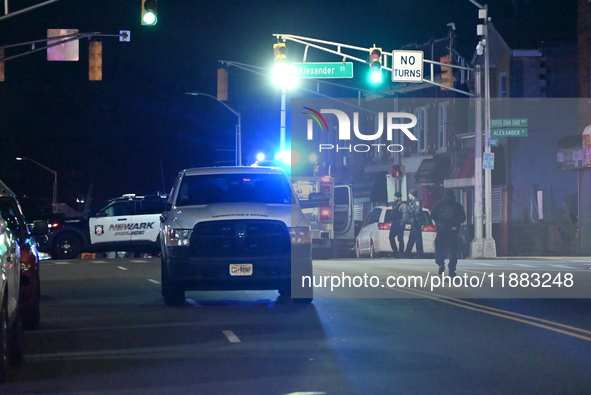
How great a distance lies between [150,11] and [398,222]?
1219 cm

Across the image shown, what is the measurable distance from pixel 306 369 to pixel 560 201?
3799 centimetres

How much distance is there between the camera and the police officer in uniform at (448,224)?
2166 cm

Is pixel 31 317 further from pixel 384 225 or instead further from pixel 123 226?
pixel 384 225

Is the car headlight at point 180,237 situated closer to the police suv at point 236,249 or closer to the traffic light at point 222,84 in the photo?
the police suv at point 236,249

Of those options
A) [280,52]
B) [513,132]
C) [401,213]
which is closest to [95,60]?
[280,52]

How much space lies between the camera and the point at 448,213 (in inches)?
853

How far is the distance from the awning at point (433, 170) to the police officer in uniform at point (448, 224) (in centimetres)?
3006

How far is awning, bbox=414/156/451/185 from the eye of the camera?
52094mm

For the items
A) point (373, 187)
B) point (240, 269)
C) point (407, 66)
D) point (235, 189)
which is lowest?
point (240, 269)

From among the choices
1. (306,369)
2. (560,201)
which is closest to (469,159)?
(560,201)

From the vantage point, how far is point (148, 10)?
24.6 m

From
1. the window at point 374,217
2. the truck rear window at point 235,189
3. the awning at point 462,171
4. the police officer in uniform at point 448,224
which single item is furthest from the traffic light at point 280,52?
the awning at point 462,171

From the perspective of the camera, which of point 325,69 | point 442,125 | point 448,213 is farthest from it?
point 442,125

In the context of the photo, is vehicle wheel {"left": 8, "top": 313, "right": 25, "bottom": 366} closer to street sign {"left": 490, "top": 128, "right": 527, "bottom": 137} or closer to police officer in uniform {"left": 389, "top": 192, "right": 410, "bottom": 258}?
police officer in uniform {"left": 389, "top": 192, "right": 410, "bottom": 258}
